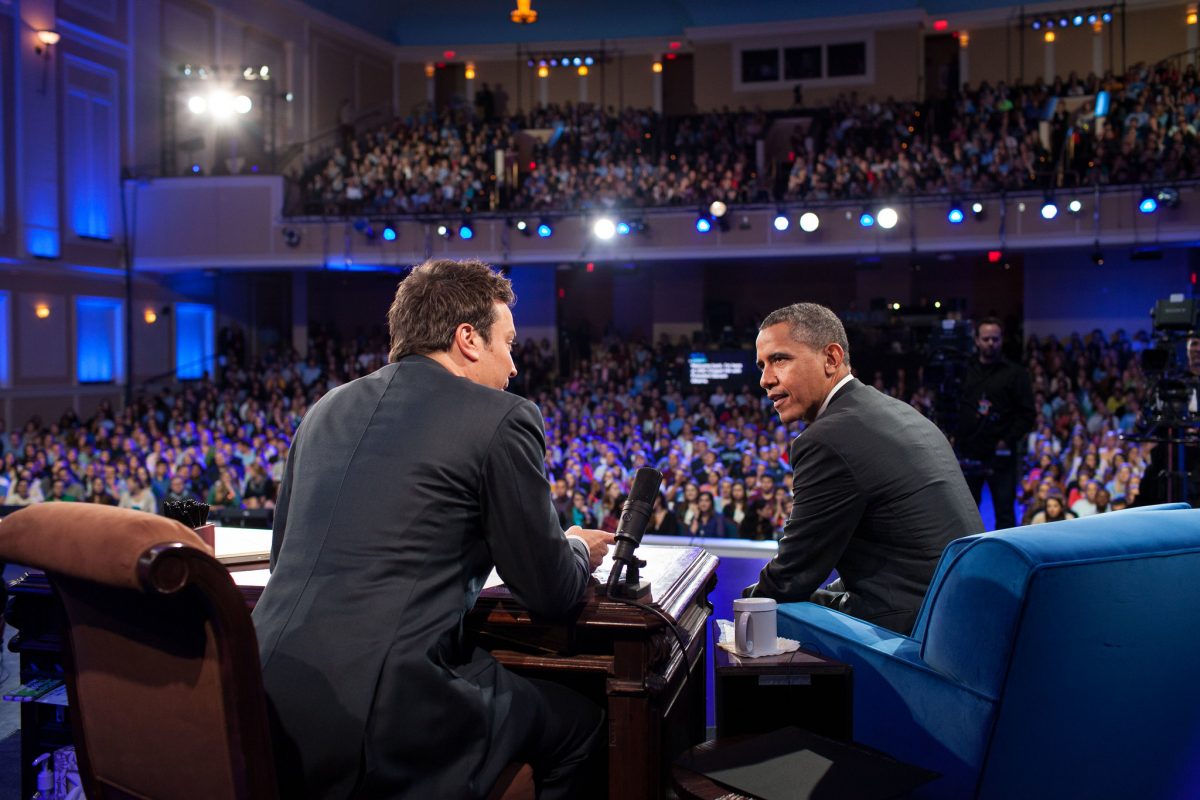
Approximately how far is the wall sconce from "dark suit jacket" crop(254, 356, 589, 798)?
1464 centimetres

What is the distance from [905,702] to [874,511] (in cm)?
52

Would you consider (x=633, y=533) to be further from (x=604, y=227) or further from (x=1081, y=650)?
(x=604, y=227)

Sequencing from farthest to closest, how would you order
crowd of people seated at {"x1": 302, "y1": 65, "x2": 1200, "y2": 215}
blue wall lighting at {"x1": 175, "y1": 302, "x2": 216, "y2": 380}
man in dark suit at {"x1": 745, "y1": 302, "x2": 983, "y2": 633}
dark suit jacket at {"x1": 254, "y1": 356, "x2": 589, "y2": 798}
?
blue wall lighting at {"x1": 175, "y1": 302, "x2": 216, "y2": 380}
crowd of people seated at {"x1": 302, "y1": 65, "x2": 1200, "y2": 215}
man in dark suit at {"x1": 745, "y1": 302, "x2": 983, "y2": 633}
dark suit jacket at {"x1": 254, "y1": 356, "x2": 589, "y2": 798}

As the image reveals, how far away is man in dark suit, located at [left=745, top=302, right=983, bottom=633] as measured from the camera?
243 cm

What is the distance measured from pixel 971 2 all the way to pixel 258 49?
12.2 m

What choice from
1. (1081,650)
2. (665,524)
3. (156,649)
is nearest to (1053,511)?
(665,524)

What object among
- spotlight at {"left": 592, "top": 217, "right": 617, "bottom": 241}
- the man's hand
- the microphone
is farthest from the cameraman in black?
spotlight at {"left": 592, "top": 217, "right": 617, "bottom": 241}

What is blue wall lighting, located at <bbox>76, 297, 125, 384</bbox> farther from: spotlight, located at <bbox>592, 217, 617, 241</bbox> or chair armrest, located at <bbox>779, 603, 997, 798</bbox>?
chair armrest, located at <bbox>779, 603, 997, 798</bbox>

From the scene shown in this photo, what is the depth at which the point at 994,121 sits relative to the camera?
14.6 m

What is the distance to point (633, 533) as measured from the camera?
1949 millimetres

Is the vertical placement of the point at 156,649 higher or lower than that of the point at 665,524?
higher

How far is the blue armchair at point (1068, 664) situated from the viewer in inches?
71.6

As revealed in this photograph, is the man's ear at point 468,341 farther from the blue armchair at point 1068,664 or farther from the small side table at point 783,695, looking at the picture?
the blue armchair at point 1068,664

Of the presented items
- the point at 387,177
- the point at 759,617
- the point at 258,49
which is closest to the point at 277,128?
the point at 258,49
